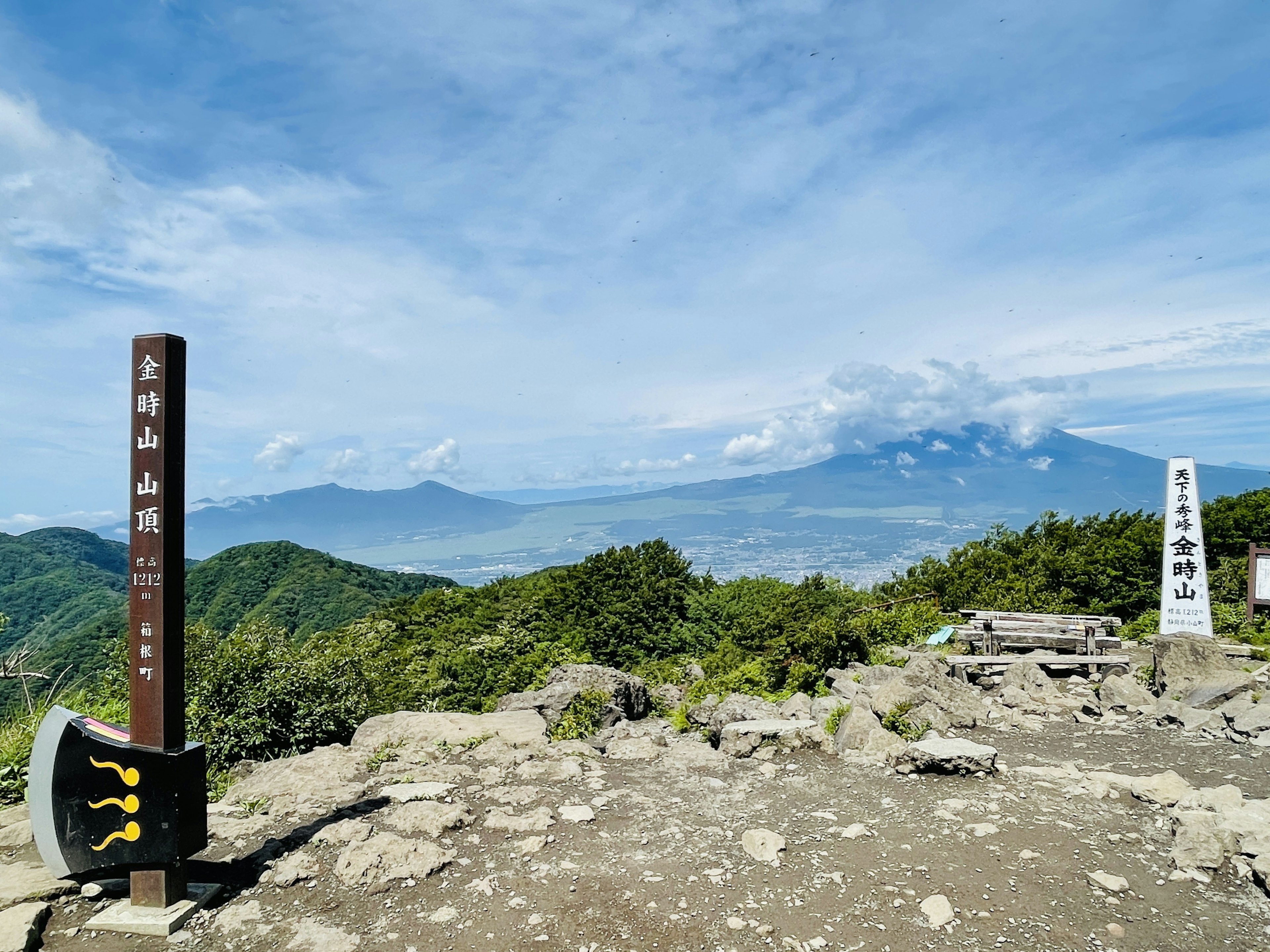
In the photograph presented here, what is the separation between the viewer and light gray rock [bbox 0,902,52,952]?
15.2ft

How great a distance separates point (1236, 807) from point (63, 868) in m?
9.21

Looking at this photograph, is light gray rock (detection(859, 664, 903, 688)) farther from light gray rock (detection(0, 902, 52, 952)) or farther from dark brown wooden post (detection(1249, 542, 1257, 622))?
light gray rock (detection(0, 902, 52, 952))

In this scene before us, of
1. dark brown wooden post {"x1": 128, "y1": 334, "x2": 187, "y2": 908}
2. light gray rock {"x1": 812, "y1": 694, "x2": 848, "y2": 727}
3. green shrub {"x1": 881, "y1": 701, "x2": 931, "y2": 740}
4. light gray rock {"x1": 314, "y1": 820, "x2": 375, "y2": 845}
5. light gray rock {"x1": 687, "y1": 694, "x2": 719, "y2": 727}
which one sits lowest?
light gray rock {"x1": 687, "y1": 694, "x2": 719, "y2": 727}

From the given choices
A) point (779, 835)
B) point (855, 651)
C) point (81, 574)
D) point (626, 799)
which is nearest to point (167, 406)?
point (626, 799)

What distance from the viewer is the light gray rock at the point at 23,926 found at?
4625 millimetres

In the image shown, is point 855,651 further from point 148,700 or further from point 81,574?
point 81,574

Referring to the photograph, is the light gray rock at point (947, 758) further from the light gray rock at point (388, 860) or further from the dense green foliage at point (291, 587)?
the dense green foliage at point (291, 587)

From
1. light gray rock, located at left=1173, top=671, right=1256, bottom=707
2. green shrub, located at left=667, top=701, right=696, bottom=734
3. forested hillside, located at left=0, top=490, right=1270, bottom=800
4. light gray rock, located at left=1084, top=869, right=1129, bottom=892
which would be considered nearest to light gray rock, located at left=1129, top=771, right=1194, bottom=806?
light gray rock, located at left=1084, top=869, right=1129, bottom=892

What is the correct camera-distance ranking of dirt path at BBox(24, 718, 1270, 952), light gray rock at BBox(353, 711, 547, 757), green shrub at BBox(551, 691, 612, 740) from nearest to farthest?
A: 1. dirt path at BBox(24, 718, 1270, 952)
2. light gray rock at BBox(353, 711, 547, 757)
3. green shrub at BBox(551, 691, 612, 740)

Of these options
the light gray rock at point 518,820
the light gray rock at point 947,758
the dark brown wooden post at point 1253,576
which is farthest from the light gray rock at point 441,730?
the dark brown wooden post at point 1253,576

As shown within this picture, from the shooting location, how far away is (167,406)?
5.29 m

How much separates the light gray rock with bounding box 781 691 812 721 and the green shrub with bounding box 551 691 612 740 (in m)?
2.71

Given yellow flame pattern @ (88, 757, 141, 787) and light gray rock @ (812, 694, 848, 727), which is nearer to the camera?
yellow flame pattern @ (88, 757, 141, 787)

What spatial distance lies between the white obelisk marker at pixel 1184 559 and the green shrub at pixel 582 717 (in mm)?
10197
